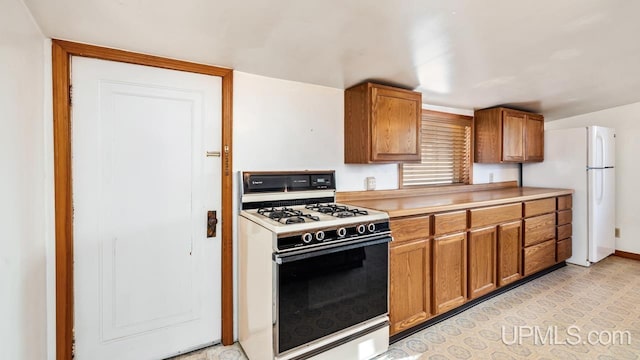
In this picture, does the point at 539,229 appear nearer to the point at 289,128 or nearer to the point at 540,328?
the point at 540,328

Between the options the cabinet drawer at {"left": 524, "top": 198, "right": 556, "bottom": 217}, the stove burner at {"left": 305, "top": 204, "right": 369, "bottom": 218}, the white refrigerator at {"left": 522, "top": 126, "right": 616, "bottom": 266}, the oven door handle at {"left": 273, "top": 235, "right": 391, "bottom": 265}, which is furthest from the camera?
the white refrigerator at {"left": 522, "top": 126, "right": 616, "bottom": 266}

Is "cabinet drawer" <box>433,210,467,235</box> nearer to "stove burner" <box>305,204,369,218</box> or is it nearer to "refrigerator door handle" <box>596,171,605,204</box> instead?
"stove burner" <box>305,204,369,218</box>

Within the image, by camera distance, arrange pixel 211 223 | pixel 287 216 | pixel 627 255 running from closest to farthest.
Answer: pixel 287 216 < pixel 211 223 < pixel 627 255

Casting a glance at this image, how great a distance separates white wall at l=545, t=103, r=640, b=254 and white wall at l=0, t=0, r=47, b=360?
5801mm

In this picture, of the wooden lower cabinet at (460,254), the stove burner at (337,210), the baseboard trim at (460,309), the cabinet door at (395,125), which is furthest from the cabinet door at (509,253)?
the stove burner at (337,210)

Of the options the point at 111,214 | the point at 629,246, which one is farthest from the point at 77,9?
the point at 629,246

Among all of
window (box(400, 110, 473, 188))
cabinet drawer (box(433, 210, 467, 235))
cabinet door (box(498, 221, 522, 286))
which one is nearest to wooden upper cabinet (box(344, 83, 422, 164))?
window (box(400, 110, 473, 188))

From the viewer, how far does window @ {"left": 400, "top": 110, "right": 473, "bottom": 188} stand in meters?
3.27

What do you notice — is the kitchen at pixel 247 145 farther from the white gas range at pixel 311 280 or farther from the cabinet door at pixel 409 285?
the cabinet door at pixel 409 285

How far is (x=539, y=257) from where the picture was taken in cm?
316

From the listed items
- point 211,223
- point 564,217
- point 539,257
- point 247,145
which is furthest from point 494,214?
point 211,223

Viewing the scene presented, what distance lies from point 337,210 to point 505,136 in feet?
8.53

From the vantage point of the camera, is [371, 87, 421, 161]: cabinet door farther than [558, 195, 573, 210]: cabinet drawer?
No

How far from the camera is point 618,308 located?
256 centimetres
